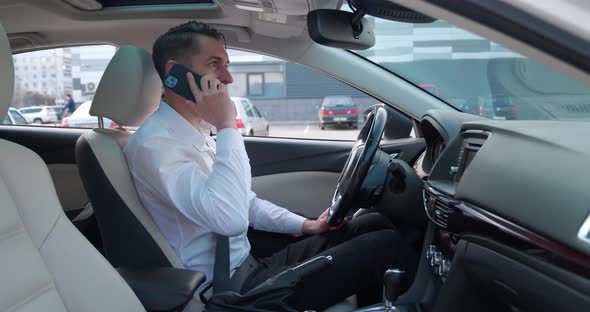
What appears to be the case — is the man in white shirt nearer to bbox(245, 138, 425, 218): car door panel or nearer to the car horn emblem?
the car horn emblem

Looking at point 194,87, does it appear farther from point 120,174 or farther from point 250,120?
point 250,120

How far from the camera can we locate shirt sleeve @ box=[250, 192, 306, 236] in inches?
85.7

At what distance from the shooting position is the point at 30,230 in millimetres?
1380

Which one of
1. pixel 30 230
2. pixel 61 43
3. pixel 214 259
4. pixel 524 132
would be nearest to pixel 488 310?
pixel 524 132

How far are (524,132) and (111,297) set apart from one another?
1.13 meters

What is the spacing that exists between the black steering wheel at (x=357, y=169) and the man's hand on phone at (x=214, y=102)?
44 cm

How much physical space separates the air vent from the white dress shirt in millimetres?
582

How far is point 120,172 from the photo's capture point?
176 cm

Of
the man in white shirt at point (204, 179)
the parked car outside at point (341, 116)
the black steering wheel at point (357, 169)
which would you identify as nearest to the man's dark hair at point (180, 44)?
the man in white shirt at point (204, 179)

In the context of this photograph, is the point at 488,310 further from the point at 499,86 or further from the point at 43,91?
the point at 43,91

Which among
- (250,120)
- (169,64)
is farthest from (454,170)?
(250,120)

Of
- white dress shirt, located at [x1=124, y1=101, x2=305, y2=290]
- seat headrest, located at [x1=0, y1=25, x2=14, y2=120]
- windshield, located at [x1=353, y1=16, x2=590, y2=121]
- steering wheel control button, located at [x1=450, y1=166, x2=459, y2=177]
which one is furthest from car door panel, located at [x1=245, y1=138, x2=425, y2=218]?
seat headrest, located at [x1=0, y1=25, x2=14, y2=120]

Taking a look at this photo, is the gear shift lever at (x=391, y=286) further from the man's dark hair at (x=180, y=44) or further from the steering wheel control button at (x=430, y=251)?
the man's dark hair at (x=180, y=44)

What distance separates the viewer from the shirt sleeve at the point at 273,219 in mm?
2176
